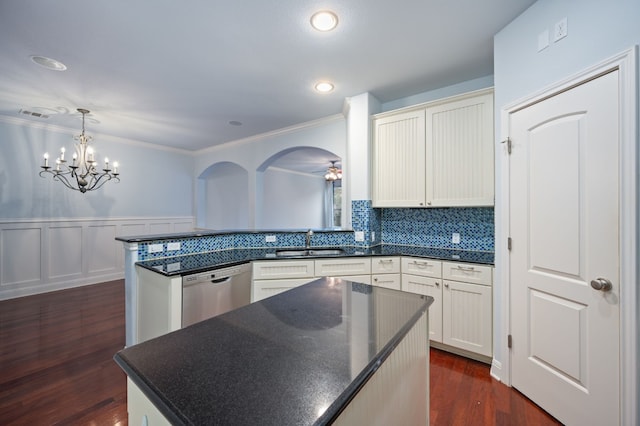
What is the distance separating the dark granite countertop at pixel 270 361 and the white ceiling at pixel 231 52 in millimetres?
1887

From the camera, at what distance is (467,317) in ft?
7.55

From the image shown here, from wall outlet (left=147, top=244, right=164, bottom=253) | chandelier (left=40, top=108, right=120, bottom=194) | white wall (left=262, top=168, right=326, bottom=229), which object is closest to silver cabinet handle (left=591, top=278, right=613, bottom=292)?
wall outlet (left=147, top=244, right=164, bottom=253)

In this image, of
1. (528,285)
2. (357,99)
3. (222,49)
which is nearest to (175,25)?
(222,49)

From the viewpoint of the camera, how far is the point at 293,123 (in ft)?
13.4

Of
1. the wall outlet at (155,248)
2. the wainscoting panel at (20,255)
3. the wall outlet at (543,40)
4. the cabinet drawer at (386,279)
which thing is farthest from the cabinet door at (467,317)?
the wainscoting panel at (20,255)

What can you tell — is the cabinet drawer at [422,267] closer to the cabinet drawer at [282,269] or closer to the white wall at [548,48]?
the white wall at [548,48]

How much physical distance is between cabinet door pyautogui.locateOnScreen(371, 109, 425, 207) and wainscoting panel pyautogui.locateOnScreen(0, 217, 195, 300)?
463 centimetres

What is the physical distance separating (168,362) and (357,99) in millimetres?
3102

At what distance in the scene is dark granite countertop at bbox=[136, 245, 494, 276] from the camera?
2129 mm

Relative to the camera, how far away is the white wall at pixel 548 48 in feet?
4.40

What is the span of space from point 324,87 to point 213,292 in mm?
2321

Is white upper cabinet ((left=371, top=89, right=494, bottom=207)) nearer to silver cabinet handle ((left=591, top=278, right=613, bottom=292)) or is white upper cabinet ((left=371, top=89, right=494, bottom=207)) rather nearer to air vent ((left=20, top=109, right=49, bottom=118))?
silver cabinet handle ((left=591, top=278, right=613, bottom=292))

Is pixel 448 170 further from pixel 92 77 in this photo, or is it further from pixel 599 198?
pixel 92 77

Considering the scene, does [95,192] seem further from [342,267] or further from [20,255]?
[342,267]
